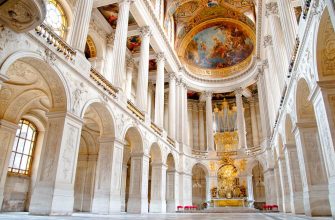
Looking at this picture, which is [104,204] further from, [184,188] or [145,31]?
[184,188]

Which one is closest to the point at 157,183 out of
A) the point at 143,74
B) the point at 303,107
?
the point at 143,74

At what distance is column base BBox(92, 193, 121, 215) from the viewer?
10797 mm

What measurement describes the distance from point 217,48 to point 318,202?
69.8ft

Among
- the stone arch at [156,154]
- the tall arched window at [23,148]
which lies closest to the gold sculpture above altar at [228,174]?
the stone arch at [156,154]

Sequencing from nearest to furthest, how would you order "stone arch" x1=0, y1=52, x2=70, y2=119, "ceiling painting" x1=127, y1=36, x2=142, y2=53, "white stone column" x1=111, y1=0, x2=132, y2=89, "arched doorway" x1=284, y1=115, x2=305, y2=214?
1. "stone arch" x1=0, y1=52, x2=70, y2=119
2. "arched doorway" x1=284, y1=115, x2=305, y2=214
3. "white stone column" x1=111, y1=0, x2=132, y2=89
4. "ceiling painting" x1=127, y1=36, x2=142, y2=53

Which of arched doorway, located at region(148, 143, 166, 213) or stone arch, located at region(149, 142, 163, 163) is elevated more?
stone arch, located at region(149, 142, 163, 163)

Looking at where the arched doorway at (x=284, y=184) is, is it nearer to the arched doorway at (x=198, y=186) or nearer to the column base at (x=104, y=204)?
the column base at (x=104, y=204)

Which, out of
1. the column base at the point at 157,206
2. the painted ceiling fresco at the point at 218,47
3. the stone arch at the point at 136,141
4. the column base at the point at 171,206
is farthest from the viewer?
the painted ceiling fresco at the point at 218,47

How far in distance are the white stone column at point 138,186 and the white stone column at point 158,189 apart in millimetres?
2541

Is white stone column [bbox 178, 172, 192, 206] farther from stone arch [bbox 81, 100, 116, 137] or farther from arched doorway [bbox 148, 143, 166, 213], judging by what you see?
stone arch [bbox 81, 100, 116, 137]

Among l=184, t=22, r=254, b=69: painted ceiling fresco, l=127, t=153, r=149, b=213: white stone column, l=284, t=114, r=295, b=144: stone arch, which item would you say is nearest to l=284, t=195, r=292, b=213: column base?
l=284, t=114, r=295, b=144: stone arch

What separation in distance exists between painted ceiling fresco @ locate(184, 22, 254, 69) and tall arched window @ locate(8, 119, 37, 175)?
17394mm

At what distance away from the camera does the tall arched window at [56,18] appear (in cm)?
1433

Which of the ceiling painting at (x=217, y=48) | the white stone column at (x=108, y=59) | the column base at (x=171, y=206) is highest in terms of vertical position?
the ceiling painting at (x=217, y=48)
